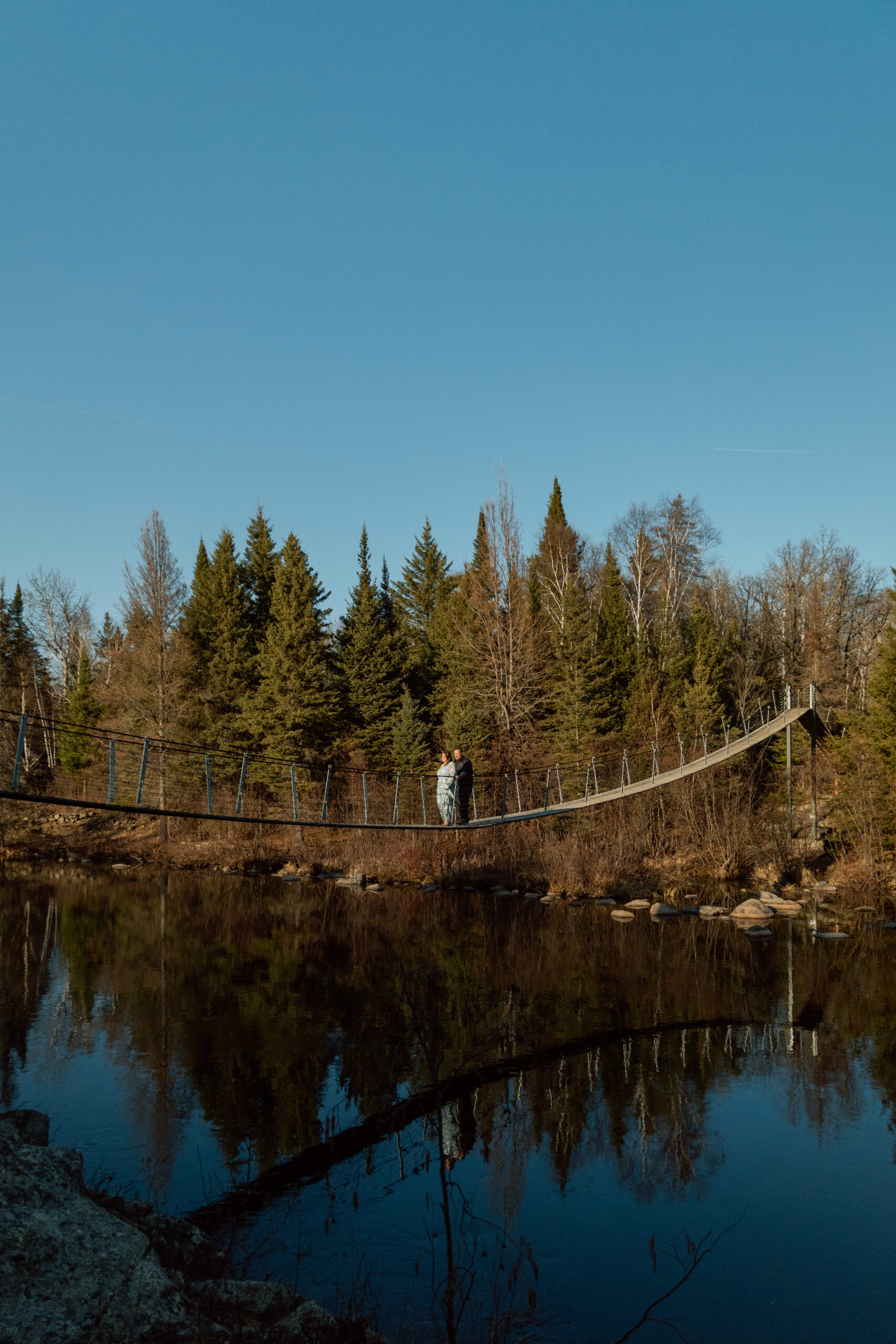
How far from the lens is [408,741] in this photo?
26.3 metres

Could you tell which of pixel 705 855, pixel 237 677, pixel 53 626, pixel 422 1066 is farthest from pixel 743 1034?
pixel 53 626

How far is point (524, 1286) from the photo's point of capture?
18.4 ft

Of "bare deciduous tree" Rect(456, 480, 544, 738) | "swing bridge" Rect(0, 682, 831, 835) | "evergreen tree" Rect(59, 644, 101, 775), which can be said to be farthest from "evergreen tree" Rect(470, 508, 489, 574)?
"evergreen tree" Rect(59, 644, 101, 775)

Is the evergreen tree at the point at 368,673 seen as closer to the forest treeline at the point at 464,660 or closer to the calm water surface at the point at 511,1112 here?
the forest treeline at the point at 464,660

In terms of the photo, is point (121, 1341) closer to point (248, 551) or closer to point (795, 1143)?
point (795, 1143)

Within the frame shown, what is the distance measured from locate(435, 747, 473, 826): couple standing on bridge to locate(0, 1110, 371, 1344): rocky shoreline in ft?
38.5

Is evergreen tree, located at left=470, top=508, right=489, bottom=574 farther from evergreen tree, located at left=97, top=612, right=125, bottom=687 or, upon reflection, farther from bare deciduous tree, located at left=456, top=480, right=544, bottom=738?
evergreen tree, located at left=97, top=612, right=125, bottom=687

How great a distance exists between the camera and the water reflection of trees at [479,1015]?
7.90m

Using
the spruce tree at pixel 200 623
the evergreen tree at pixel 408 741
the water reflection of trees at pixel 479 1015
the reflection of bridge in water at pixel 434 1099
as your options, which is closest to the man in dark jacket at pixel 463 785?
the water reflection of trees at pixel 479 1015

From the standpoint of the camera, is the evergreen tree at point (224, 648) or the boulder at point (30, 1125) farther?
the evergreen tree at point (224, 648)

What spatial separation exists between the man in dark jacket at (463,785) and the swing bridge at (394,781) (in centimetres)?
22

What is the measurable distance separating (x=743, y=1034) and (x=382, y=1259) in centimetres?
594

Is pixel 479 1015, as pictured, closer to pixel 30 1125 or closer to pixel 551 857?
pixel 30 1125

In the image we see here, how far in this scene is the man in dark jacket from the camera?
16.5 metres
